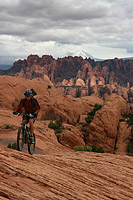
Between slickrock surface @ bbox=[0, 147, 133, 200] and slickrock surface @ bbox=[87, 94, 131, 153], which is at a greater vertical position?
slickrock surface @ bbox=[0, 147, 133, 200]

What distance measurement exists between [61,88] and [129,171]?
504ft

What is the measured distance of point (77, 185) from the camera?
8.51 metres

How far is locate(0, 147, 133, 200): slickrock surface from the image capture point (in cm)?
691

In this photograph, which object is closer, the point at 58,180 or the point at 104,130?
the point at 58,180

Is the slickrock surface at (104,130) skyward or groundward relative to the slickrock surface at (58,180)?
groundward

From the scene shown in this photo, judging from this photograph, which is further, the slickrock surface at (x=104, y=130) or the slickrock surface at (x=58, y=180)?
the slickrock surface at (x=104, y=130)

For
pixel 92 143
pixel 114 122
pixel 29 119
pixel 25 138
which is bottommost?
pixel 92 143

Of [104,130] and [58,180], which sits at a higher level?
[58,180]

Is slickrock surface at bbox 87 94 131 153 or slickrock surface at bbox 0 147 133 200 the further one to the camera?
slickrock surface at bbox 87 94 131 153

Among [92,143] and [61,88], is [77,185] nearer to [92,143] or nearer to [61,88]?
[92,143]

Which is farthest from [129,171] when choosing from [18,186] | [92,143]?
[92,143]

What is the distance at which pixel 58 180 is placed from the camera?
831 centimetres

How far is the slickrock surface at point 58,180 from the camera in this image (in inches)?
272

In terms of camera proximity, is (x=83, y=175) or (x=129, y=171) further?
(x=129, y=171)
